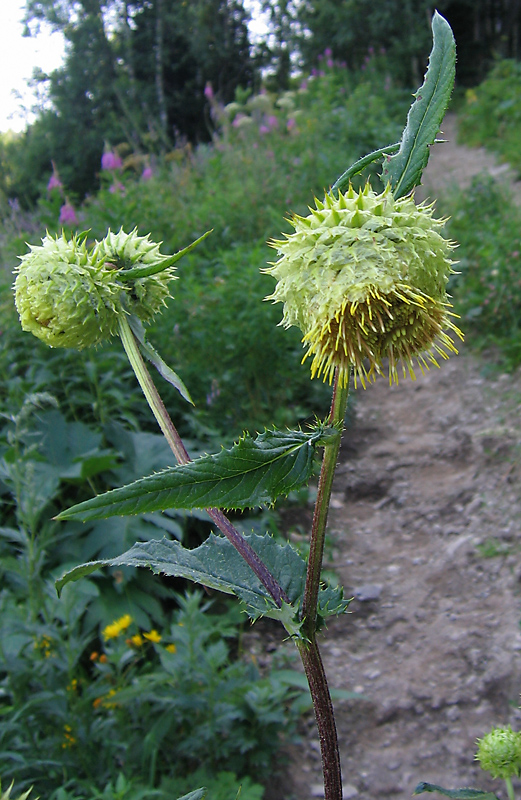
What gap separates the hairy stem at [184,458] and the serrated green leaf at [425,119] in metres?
0.52

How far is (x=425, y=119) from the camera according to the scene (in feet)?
3.41

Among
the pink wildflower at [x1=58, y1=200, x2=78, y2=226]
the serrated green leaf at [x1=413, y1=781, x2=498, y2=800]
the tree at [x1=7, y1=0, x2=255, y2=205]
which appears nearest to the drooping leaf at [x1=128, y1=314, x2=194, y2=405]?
the serrated green leaf at [x1=413, y1=781, x2=498, y2=800]

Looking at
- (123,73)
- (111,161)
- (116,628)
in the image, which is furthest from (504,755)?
(123,73)

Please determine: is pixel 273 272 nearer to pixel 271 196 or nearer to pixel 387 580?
pixel 387 580

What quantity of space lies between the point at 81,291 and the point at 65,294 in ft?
0.09

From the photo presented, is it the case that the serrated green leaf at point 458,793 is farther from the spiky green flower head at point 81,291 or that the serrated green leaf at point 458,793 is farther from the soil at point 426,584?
the soil at point 426,584

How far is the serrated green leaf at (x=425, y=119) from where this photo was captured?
101 centimetres

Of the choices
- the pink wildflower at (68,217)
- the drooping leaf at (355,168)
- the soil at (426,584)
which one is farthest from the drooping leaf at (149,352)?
the pink wildflower at (68,217)

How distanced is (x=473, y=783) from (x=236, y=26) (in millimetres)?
21063

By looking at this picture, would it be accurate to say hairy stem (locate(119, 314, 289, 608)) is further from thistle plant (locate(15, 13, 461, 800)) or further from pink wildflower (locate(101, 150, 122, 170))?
pink wildflower (locate(101, 150, 122, 170))

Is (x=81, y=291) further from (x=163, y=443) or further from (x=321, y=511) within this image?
(x=163, y=443)

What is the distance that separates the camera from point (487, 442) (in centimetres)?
421

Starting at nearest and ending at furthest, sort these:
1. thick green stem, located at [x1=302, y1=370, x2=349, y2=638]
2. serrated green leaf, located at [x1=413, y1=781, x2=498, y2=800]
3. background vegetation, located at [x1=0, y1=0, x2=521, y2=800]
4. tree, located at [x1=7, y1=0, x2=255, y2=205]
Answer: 1. thick green stem, located at [x1=302, y1=370, x2=349, y2=638]
2. serrated green leaf, located at [x1=413, y1=781, x2=498, y2=800]
3. background vegetation, located at [x1=0, y1=0, x2=521, y2=800]
4. tree, located at [x1=7, y1=0, x2=255, y2=205]

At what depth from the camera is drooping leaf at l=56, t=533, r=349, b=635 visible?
1.03 m
